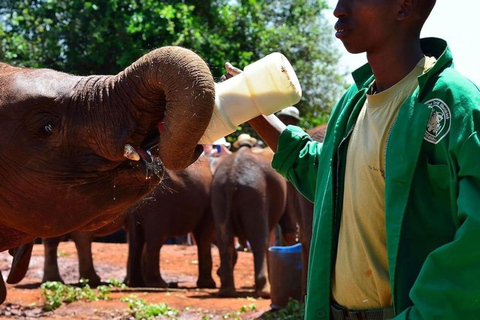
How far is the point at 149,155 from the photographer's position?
12.2 ft

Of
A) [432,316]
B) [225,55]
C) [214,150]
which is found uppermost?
[225,55]

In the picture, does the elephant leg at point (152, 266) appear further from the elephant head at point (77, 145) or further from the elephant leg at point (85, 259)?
the elephant head at point (77, 145)

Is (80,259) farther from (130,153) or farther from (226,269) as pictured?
(130,153)

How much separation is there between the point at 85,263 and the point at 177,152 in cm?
1025

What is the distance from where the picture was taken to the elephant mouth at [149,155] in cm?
363

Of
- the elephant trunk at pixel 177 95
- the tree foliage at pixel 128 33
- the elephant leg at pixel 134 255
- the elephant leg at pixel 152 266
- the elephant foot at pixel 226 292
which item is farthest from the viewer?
the tree foliage at pixel 128 33

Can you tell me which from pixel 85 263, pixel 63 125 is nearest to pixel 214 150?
pixel 85 263

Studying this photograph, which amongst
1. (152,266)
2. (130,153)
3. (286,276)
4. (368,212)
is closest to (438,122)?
(368,212)

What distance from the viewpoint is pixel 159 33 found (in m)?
18.5

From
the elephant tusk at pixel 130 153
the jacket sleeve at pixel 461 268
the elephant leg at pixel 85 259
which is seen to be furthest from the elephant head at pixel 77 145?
the elephant leg at pixel 85 259

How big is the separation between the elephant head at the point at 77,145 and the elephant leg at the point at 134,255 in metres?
9.60

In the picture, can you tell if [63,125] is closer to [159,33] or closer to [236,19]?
[159,33]

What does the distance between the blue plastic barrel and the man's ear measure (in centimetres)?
696

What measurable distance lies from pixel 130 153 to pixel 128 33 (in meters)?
15.1
